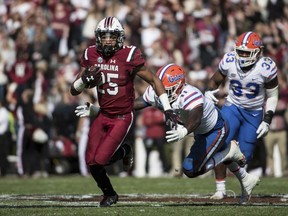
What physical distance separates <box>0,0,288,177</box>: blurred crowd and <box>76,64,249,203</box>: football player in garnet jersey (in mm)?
6282

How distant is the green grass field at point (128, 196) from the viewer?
8.12 meters

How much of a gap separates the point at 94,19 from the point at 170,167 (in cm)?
357

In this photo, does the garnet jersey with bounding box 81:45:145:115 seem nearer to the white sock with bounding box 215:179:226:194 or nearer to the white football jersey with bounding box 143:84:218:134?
the white football jersey with bounding box 143:84:218:134

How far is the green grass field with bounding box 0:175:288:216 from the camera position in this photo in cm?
812

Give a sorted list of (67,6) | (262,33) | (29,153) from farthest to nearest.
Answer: (67,6) < (262,33) < (29,153)

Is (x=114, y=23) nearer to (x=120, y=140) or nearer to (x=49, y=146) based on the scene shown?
(x=120, y=140)

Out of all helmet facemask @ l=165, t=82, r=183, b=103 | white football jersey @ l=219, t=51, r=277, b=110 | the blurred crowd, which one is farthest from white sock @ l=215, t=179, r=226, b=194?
the blurred crowd

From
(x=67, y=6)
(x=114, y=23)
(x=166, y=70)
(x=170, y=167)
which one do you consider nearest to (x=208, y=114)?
(x=166, y=70)

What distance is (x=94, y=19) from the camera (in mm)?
17594

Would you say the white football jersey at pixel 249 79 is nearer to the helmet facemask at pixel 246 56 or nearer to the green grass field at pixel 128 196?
the helmet facemask at pixel 246 56

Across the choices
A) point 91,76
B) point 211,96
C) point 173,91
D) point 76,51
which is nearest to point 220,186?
point 211,96

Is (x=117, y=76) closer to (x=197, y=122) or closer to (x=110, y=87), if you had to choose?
(x=110, y=87)

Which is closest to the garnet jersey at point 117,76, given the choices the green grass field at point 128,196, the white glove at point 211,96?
the green grass field at point 128,196

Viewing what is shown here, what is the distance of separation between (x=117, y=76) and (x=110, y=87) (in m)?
0.14
